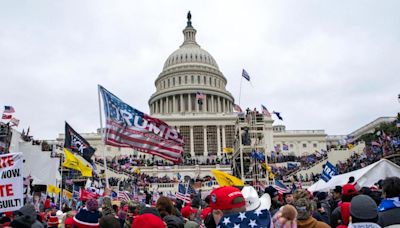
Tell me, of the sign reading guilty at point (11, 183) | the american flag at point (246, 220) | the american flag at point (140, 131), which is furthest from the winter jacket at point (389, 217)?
the american flag at point (140, 131)

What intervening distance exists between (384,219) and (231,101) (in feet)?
336

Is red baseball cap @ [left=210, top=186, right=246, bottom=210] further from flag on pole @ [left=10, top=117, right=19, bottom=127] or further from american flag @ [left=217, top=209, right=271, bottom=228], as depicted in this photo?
flag on pole @ [left=10, top=117, right=19, bottom=127]

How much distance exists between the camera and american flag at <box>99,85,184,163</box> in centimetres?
1363

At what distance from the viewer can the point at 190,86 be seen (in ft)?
327

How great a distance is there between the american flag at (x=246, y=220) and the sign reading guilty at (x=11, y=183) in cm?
569

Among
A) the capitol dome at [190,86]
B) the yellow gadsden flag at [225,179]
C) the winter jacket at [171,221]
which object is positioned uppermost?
the capitol dome at [190,86]

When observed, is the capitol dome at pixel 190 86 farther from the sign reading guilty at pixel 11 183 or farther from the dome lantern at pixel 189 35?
the sign reading guilty at pixel 11 183

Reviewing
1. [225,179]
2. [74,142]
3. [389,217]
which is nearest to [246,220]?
[389,217]

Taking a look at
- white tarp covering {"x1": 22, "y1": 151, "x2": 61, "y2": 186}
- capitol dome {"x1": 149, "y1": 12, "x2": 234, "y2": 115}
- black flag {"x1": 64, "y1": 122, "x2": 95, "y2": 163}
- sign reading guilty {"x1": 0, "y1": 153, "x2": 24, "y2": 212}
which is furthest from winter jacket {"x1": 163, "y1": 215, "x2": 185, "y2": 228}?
capitol dome {"x1": 149, "y1": 12, "x2": 234, "y2": 115}

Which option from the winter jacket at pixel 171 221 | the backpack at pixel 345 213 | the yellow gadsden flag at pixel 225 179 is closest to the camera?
the winter jacket at pixel 171 221

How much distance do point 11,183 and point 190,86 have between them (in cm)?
9160

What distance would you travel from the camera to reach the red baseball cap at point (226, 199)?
395 cm

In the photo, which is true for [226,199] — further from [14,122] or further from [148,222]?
[14,122]

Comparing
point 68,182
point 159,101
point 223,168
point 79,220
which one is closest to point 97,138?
point 159,101
